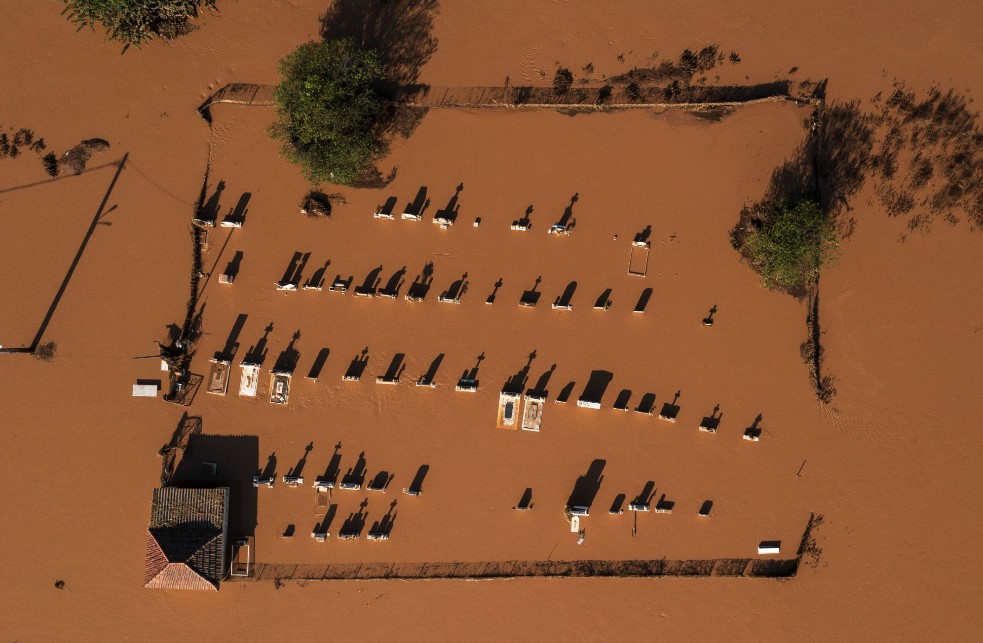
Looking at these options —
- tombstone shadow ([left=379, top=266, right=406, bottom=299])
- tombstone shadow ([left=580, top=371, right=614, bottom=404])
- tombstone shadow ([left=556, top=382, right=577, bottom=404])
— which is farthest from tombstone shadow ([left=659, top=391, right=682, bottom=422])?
tombstone shadow ([left=379, top=266, right=406, bottom=299])

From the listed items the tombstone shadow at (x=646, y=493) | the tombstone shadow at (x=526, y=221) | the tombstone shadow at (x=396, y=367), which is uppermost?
the tombstone shadow at (x=526, y=221)

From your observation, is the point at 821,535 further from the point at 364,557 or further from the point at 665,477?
the point at 364,557

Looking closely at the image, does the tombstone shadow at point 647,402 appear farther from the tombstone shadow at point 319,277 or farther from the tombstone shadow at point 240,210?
the tombstone shadow at point 240,210

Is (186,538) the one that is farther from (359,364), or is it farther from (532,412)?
(532,412)

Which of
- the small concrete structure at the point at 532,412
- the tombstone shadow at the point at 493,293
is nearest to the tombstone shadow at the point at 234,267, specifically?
the tombstone shadow at the point at 493,293

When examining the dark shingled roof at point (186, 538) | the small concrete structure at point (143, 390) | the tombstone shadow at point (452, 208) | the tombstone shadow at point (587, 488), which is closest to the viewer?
the dark shingled roof at point (186, 538)

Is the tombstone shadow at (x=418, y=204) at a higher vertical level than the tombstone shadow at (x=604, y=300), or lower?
higher

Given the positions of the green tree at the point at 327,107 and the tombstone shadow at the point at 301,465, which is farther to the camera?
the tombstone shadow at the point at 301,465
